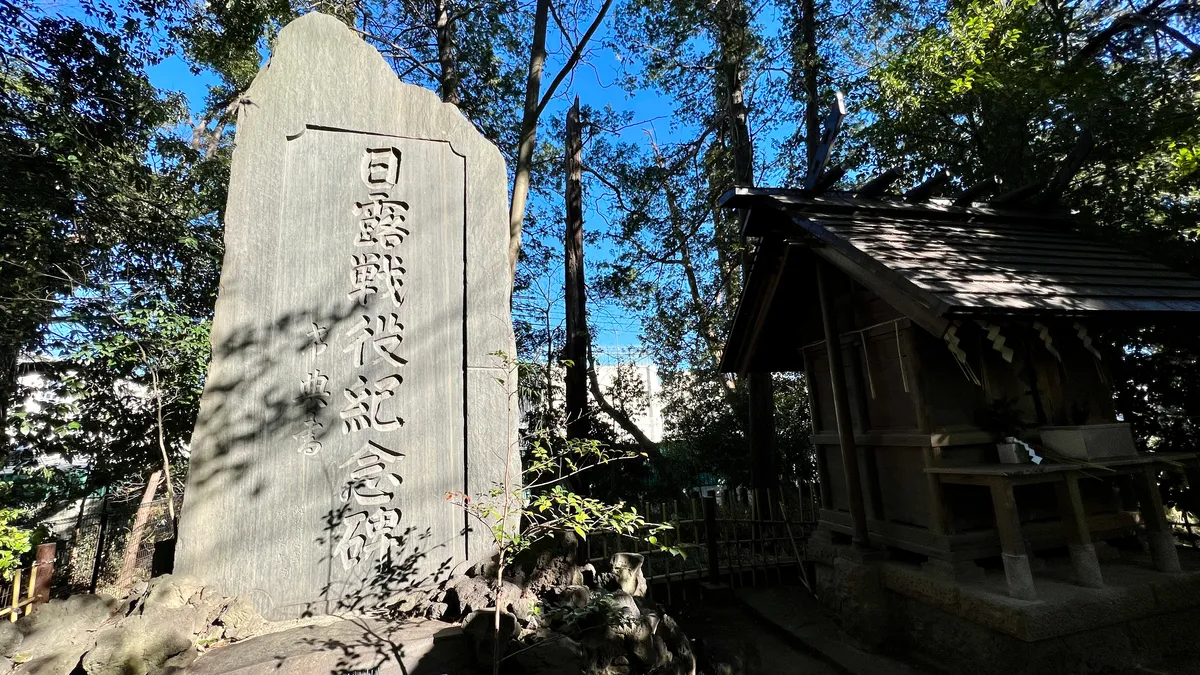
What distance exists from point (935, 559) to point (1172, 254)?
157 inches

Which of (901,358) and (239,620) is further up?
(901,358)

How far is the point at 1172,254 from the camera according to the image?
4.97 m

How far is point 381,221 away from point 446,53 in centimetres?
703

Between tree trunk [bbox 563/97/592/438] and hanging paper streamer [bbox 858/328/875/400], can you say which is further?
tree trunk [bbox 563/97/592/438]

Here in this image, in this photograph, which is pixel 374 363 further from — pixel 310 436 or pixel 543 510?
pixel 543 510

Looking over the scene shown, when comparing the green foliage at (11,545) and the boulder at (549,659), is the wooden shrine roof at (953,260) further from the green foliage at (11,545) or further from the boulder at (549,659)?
the green foliage at (11,545)

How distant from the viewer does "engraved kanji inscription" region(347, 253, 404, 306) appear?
13.0 ft

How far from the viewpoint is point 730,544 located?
6.21 meters

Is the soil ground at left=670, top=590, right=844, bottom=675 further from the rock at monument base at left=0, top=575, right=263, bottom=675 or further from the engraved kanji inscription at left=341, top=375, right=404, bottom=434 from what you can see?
the rock at monument base at left=0, top=575, right=263, bottom=675

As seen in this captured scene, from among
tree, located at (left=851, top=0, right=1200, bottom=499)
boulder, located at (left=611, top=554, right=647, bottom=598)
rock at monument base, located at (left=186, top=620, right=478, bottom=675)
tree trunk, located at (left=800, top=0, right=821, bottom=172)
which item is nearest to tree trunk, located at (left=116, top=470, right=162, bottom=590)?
rock at monument base, located at (left=186, top=620, right=478, bottom=675)

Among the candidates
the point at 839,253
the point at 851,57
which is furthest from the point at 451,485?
the point at 851,57

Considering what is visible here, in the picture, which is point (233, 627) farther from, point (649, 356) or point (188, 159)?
point (649, 356)

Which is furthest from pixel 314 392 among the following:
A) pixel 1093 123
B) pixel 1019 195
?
pixel 1093 123

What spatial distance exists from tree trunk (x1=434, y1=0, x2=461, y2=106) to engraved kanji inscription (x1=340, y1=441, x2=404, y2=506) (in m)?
7.61
